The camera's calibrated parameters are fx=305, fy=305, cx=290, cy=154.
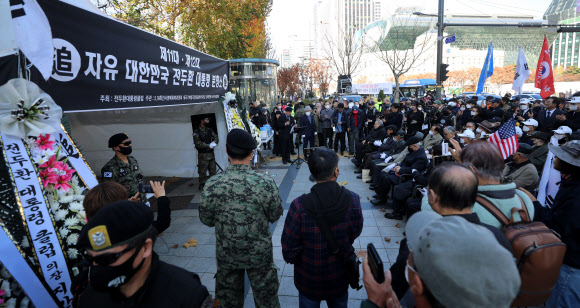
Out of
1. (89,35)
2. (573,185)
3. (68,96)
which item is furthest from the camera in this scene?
(89,35)

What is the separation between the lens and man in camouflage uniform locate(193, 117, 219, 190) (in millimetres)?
7293

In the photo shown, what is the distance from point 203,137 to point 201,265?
3.62m

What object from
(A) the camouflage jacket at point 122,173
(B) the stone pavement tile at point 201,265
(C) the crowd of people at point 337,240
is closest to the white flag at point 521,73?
(C) the crowd of people at point 337,240

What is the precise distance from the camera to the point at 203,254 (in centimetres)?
472

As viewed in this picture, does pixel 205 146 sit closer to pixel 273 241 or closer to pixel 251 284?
pixel 273 241

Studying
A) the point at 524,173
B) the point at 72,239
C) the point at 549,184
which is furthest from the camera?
the point at 524,173

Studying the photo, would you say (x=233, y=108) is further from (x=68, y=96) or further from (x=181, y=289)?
(x=181, y=289)

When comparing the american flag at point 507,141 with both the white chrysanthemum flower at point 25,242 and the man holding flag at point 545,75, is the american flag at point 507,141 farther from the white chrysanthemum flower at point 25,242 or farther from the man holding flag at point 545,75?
the man holding flag at point 545,75

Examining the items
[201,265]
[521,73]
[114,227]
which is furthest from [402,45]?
[114,227]

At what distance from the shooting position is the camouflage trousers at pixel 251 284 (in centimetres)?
267

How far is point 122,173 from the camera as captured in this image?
13.8ft

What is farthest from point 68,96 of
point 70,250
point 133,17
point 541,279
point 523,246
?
point 133,17

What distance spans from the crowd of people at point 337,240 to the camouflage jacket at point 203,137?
2.89 metres

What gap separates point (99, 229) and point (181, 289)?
0.46 meters
